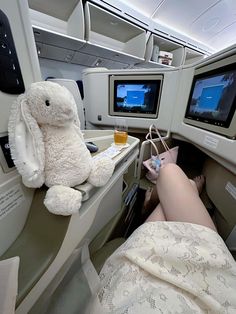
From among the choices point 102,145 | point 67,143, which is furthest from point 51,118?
point 102,145

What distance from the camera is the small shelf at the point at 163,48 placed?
2326 millimetres

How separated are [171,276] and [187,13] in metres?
3.62

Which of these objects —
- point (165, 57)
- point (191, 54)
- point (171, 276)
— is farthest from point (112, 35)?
point (171, 276)

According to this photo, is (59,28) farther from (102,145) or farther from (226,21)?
(226,21)

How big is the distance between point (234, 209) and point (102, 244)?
27.4 inches

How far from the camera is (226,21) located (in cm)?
267

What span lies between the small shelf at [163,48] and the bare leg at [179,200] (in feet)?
7.72

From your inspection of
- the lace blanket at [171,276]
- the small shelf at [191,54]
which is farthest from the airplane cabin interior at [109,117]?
the small shelf at [191,54]

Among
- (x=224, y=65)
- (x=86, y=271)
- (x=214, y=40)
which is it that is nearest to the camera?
(x=86, y=271)

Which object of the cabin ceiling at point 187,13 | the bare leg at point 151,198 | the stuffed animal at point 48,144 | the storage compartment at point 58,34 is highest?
the cabin ceiling at point 187,13

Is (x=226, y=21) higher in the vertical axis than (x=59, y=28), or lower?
higher

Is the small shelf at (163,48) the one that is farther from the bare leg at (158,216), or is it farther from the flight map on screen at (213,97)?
the bare leg at (158,216)

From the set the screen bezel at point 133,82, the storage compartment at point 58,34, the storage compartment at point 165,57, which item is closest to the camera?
the screen bezel at point 133,82

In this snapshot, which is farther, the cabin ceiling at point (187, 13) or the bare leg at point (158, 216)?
the cabin ceiling at point (187, 13)
